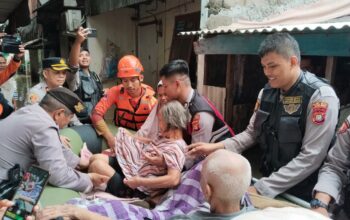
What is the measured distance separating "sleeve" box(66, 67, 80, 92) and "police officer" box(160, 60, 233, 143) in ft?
5.74

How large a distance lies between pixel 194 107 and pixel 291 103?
2.61 feet

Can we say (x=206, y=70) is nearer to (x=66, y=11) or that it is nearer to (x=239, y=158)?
(x=239, y=158)

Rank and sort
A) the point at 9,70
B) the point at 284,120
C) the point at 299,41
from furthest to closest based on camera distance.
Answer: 1. the point at 9,70
2. the point at 299,41
3. the point at 284,120

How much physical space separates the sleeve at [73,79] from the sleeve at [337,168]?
3.20 metres

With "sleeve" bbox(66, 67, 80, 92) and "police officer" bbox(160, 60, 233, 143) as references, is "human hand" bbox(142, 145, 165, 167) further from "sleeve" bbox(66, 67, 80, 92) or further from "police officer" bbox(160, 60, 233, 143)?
"sleeve" bbox(66, 67, 80, 92)

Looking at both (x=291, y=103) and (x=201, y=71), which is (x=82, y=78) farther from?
(x=291, y=103)

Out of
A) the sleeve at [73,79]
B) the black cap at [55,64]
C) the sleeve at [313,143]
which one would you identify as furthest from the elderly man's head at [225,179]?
the sleeve at [73,79]

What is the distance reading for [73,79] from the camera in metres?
4.07

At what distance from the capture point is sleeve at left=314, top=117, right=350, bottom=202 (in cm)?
176

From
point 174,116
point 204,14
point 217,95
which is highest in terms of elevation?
point 204,14

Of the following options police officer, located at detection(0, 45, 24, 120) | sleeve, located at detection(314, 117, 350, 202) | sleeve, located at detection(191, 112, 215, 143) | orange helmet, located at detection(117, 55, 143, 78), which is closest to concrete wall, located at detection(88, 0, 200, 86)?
orange helmet, located at detection(117, 55, 143, 78)

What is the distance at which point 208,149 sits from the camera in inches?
94.0

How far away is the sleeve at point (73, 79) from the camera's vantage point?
159 inches

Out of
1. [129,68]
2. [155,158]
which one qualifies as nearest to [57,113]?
[155,158]
